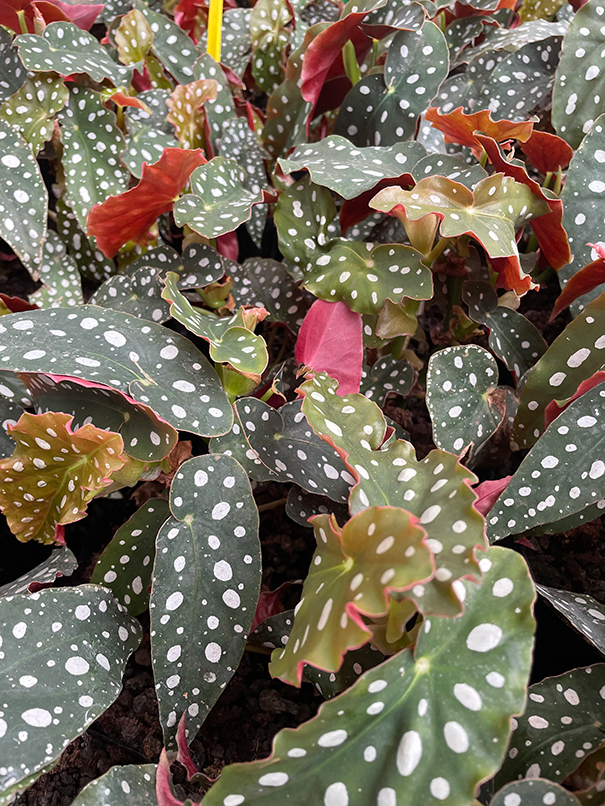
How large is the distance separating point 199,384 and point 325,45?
684mm

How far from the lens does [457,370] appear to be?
2.93 feet

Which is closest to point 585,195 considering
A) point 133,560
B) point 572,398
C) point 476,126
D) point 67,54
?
point 476,126

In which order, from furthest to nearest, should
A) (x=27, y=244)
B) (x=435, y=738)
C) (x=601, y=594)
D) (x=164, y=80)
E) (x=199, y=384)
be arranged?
1. (x=164, y=80)
2. (x=27, y=244)
3. (x=601, y=594)
4. (x=199, y=384)
5. (x=435, y=738)

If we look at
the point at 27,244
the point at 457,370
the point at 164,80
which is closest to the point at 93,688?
the point at 457,370

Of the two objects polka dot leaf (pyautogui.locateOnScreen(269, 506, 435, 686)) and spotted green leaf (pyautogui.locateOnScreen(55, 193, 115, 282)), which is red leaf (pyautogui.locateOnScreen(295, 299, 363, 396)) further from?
spotted green leaf (pyautogui.locateOnScreen(55, 193, 115, 282))

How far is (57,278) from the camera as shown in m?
1.19

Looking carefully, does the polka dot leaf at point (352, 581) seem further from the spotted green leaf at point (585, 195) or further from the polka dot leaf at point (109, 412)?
the spotted green leaf at point (585, 195)

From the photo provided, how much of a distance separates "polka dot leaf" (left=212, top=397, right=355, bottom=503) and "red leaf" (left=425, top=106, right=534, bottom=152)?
19.2 inches

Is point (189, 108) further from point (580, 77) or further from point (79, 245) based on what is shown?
point (580, 77)

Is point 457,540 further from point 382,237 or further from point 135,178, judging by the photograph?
point 135,178

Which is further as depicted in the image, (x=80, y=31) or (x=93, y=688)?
(x=80, y=31)

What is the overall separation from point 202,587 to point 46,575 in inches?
9.1

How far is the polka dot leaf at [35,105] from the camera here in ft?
3.76

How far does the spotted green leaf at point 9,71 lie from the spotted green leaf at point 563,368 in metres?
1.11
